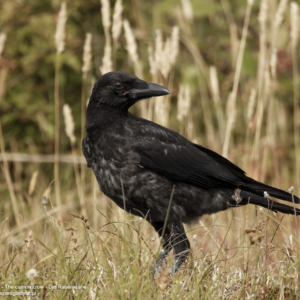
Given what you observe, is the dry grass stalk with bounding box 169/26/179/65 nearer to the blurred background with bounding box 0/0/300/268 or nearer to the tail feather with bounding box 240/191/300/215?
the blurred background with bounding box 0/0/300/268

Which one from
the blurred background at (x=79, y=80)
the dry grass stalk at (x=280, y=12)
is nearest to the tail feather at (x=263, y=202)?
the blurred background at (x=79, y=80)

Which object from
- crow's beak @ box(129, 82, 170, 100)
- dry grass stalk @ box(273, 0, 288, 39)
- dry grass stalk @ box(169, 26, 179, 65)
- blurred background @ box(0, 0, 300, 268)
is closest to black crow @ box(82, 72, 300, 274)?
crow's beak @ box(129, 82, 170, 100)

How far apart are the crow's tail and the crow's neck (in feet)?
3.17

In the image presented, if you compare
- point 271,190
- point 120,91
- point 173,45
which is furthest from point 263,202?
point 173,45

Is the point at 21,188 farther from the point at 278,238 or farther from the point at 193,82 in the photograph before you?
the point at 278,238

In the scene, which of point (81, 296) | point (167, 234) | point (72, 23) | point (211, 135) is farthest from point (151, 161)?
point (72, 23)

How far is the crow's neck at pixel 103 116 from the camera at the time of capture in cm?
286

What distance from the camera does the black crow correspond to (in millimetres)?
2742

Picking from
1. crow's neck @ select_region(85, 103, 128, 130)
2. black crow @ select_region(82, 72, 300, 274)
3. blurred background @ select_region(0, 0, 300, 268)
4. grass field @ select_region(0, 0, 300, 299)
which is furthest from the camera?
blurred background @ select_region(0, 0, 300, 268)

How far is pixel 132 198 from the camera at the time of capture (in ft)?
8.98

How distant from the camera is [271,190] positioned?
2914mm

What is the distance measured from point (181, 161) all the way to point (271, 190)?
0.61 meters

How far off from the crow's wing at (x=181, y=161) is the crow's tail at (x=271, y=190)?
0.26 ft

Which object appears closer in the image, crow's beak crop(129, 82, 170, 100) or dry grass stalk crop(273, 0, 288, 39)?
crow's beak crop(129, 82, 170, 100)
